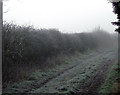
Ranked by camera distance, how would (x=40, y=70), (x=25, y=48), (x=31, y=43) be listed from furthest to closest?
(x=31, y=43), (x=25, y=48), (x=40, y=70)

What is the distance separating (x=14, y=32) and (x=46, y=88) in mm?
5368

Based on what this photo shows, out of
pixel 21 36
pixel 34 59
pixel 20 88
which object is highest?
pixel 21 36

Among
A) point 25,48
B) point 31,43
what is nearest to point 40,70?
point 25,48

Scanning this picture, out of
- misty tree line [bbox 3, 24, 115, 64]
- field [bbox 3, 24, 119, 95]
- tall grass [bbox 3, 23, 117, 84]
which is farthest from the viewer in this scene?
misty tree line [bbox 3, 24, 115, 64]

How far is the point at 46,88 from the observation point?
11750 millimetres

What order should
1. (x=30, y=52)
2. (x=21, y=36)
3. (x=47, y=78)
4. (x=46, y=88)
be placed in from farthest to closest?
(x=30, y=52) < (x=21, y=36) < (x=47, y=78) < (x=46, y=88)

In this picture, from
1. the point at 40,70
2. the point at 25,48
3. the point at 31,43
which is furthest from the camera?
the point at 31,43

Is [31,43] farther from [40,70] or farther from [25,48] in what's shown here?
[40,70]

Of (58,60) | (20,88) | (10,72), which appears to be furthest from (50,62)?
(20,88)

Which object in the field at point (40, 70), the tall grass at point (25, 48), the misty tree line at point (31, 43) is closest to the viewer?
the field at point (40, 70)

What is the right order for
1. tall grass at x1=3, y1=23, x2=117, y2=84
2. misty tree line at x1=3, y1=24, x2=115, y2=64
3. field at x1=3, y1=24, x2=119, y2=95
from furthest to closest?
misty tree line at x1=3, y1=24, x2=115, y2=64 → tall grass at x1=3, y1=23, x2=117, y2=84 → field at x1=3, y1=24, x2=119, y2=95

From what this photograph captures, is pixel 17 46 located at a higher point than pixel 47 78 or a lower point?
higher

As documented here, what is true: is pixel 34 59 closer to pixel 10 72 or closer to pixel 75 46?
pixel 10 72

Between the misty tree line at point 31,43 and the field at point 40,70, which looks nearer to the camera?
the field at point 40,70
